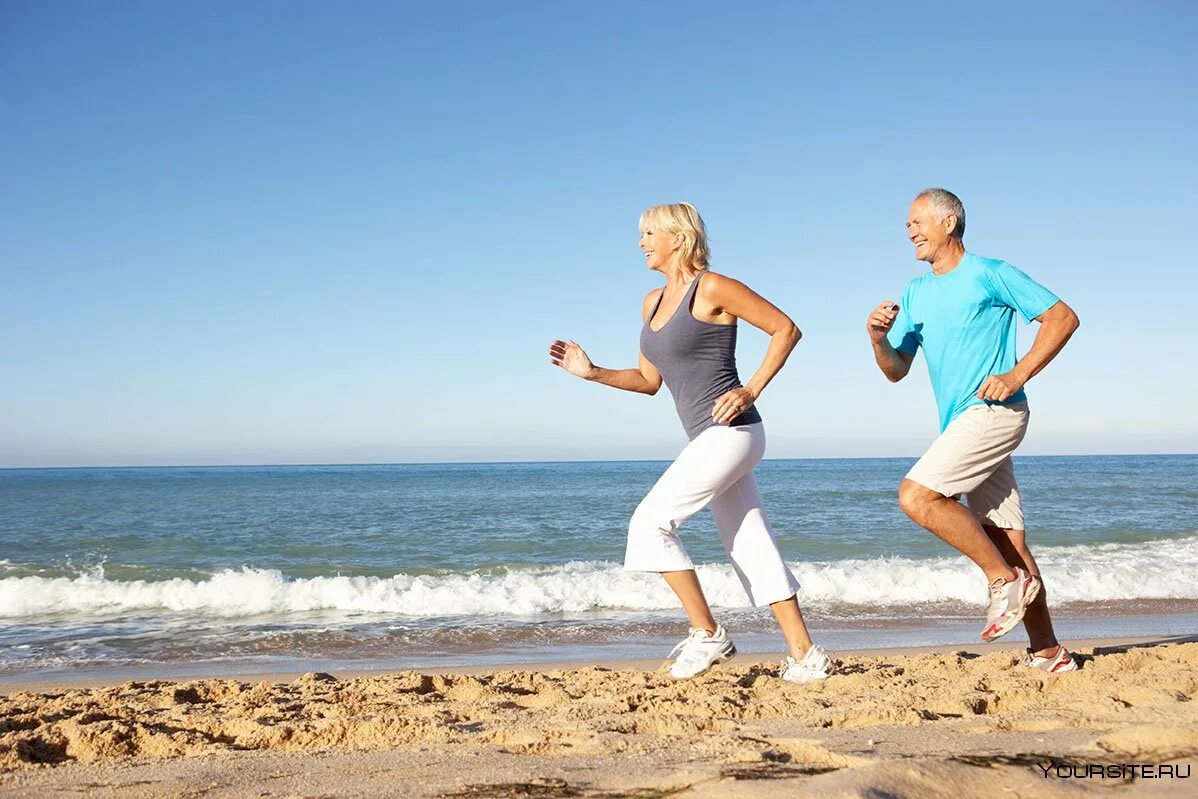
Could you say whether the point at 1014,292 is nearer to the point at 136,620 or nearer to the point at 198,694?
the point at 198,694

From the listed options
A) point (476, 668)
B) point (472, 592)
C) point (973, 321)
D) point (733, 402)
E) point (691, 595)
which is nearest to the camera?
point (733, 402)

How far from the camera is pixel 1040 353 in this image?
345 cm

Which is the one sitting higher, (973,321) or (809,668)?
(973,321)

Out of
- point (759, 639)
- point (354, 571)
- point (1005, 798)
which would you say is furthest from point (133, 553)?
point (1005, 798)

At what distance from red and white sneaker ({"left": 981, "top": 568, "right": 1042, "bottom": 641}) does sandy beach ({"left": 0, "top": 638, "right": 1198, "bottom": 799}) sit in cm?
24

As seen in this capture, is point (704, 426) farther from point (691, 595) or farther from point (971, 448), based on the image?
point (971, 448)

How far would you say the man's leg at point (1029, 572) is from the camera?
382 cm

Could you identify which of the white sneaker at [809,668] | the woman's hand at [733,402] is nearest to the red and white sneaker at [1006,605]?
the white sneaker at [809,668]

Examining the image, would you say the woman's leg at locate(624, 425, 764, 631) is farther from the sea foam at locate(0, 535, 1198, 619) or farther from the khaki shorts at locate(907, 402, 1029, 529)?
the sea foam at locate(0, 535, 1198, 619)

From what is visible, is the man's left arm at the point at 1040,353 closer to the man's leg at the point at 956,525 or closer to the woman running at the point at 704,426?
the man's leg at the point at 956,525

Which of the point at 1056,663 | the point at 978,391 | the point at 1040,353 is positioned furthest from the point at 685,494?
the point at 1056,663

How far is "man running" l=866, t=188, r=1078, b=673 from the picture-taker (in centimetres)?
353

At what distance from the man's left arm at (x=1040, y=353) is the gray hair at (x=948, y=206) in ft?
1.75

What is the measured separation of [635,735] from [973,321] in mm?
2090
